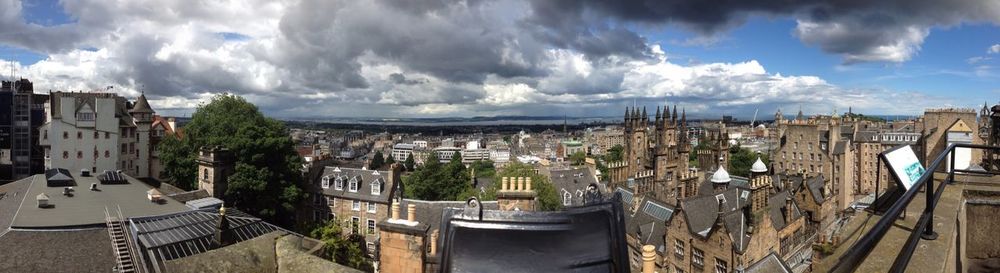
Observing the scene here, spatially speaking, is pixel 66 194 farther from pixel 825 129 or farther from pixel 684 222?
pixel 825 129

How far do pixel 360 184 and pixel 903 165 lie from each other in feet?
125

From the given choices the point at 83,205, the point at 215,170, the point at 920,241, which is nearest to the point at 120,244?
the point at 83,205

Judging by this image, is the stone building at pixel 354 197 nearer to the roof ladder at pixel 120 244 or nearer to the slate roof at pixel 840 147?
the roof ladder at pixel 120 244

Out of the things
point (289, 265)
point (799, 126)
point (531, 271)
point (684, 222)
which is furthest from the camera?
point (799, 126)

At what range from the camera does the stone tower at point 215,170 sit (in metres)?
32.3

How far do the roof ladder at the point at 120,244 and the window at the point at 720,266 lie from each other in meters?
21.0

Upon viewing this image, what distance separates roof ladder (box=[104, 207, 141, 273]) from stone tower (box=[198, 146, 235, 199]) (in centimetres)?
1200

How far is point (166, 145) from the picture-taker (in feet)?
134

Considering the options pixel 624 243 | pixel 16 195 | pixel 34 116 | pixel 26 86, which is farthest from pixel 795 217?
pixel 26 86

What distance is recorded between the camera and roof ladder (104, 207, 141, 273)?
15.5 meters

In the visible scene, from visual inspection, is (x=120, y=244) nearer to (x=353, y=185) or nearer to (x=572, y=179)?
(x=353, y=185)

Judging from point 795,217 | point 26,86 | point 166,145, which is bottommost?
point 795,217

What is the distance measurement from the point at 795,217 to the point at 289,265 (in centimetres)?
2802

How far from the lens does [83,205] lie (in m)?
21.8
